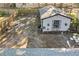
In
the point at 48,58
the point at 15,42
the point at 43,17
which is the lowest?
the point at 48,58

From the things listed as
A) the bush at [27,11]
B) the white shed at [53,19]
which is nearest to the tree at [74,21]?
the white shed at [53,19]

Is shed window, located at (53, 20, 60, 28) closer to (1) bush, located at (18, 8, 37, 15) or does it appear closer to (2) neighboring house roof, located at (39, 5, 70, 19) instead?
(2) neighboring house roof, located at (39, 5, 70, 19)

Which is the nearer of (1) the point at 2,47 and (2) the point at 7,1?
(2) the point at 7,1

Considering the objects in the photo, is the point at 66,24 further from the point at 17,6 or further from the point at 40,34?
the point at 17,6

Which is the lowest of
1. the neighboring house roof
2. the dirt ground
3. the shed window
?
the dirt ground

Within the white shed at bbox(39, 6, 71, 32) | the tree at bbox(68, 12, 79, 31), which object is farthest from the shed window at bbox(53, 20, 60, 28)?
the tree at bbox(68, 12, 79, 31)

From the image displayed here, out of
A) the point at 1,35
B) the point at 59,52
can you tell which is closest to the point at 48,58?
the point at 59,52

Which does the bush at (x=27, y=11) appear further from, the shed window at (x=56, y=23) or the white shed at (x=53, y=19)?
the shed window at (x=56, y=23)

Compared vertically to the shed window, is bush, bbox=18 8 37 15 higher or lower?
higher
